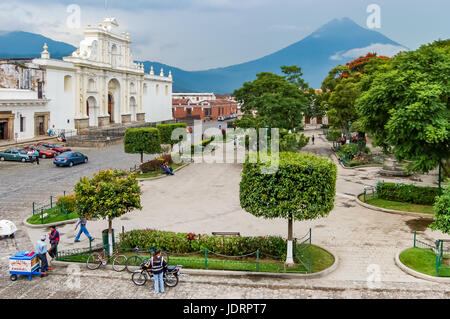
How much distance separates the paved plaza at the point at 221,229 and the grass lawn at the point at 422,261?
0.49 m

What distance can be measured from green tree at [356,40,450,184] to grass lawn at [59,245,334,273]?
8.33 m

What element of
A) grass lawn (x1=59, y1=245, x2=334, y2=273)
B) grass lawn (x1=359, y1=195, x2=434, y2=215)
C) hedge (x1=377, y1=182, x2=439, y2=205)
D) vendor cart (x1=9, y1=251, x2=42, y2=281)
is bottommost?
grass lawn (x1=59, y1=245, x2=334, y2=273)

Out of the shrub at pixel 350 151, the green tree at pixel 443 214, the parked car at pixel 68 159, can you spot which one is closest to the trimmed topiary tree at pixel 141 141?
the parked car at pixel 68 159

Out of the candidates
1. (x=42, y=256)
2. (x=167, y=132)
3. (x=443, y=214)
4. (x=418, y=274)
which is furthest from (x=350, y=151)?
(x=42, y=256)

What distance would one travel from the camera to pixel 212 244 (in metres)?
14.9

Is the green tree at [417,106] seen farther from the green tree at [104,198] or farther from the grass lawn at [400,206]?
the green tree at [104,198]

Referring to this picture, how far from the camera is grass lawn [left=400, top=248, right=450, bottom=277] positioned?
13394mm

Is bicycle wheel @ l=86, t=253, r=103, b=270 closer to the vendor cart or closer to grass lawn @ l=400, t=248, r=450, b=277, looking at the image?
the vendor cart

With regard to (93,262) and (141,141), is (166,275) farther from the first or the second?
(141,141)

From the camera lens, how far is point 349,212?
2136 cm

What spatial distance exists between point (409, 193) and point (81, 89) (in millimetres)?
44393

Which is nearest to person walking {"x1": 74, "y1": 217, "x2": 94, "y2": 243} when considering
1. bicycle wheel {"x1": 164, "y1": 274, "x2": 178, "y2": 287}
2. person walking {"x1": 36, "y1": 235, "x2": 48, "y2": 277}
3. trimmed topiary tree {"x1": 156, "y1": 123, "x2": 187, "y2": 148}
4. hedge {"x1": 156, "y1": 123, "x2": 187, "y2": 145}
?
person walking {"x1": 36, "y1": 235, "x2": 48, "y2": 277}
